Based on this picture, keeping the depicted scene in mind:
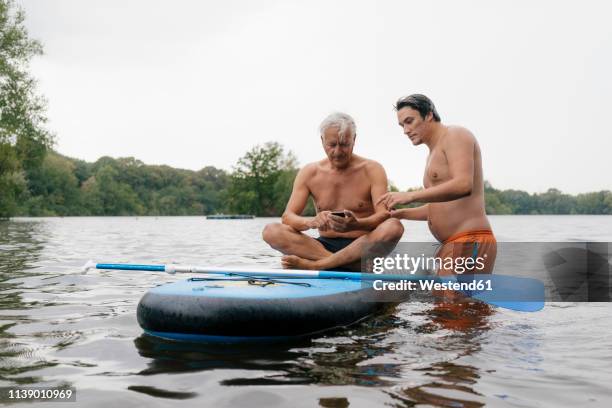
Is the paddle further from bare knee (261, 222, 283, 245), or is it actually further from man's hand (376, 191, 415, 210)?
bare knee (261, 222, 283, 245)

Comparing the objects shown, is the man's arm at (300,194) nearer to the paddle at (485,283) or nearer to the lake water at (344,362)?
the paddle at (485,283)

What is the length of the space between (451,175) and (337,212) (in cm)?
97

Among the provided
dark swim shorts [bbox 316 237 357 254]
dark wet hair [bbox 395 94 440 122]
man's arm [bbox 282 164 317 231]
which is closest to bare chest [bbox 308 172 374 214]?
man's arm [bbox 282 164 317 231]

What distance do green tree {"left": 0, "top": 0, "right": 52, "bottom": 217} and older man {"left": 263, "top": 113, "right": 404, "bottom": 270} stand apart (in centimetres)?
2738

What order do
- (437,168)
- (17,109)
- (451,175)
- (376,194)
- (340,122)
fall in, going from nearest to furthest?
(451,175), (437,168), (340,122), (376,194), (17,109)

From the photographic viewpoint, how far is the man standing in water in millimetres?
4848

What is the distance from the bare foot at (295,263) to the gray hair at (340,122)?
112 centimetres

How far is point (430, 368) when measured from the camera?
319 centimetres

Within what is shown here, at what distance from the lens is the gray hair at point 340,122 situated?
17.4ft

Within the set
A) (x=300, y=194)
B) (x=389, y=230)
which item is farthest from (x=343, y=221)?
(x=300, y=194)

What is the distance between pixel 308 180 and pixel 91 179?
99669 mm

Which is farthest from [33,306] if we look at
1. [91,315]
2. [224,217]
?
[224,217]

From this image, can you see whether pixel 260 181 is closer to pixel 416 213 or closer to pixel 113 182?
pixel 113 182

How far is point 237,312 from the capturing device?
3.74 m
